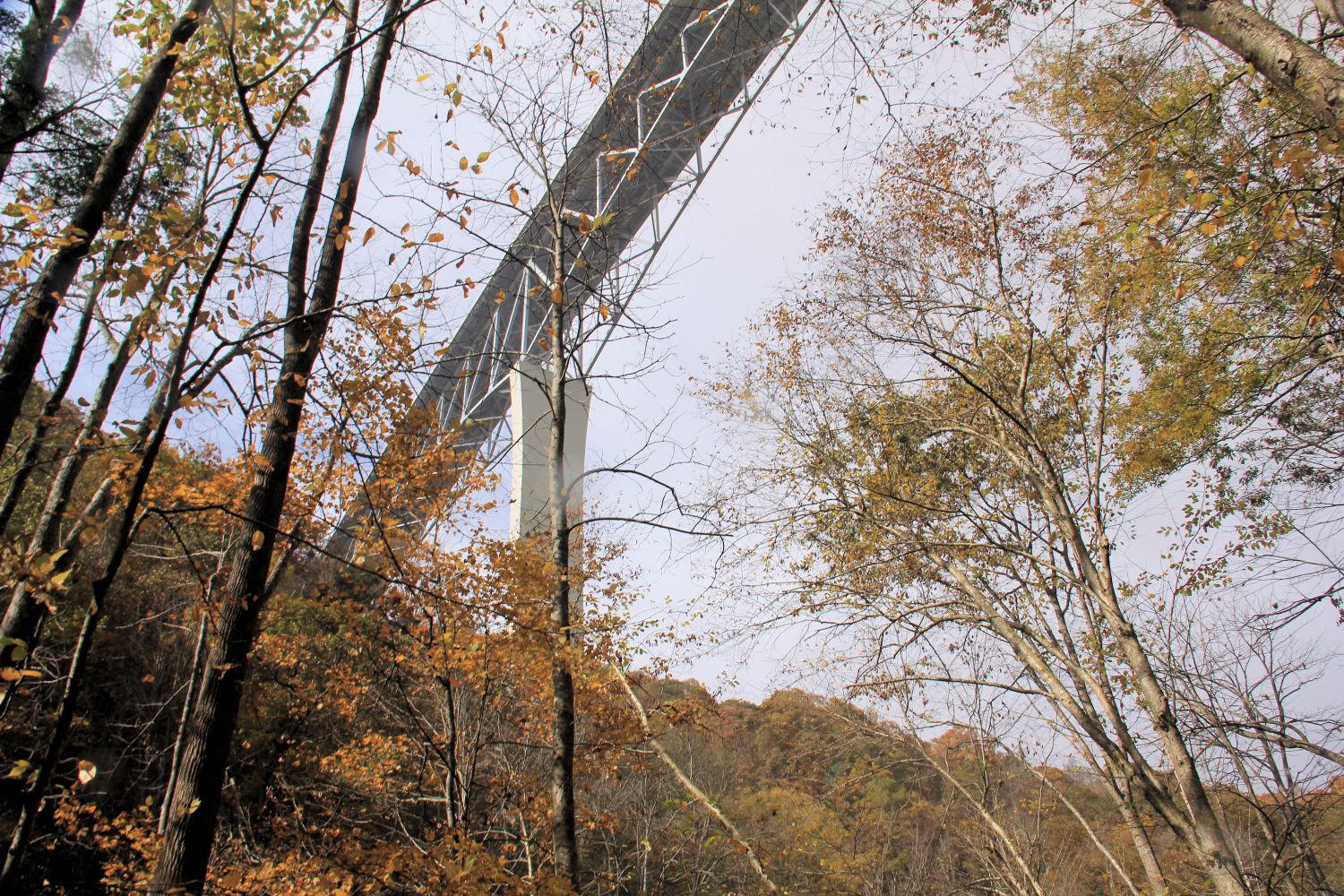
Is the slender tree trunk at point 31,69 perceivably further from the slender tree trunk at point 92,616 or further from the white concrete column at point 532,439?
the white concrete column at point 532,439

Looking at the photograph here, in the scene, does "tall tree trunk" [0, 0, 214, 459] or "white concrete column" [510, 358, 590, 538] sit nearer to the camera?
"tall tree trunk" [0, 0, 214, 459]

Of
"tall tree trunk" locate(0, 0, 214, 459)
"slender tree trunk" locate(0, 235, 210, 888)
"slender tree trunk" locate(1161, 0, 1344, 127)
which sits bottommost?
"slender tree trunk" locate(0, 235, 210, 888)

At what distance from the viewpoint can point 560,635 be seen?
4359 mm

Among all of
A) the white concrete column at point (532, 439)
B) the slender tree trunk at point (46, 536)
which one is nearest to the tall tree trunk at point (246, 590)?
the slender tree trunk at point (46, 536)

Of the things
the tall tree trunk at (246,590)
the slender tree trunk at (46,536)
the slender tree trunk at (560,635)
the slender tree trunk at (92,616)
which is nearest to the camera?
the slender tree trunk at (92,616)

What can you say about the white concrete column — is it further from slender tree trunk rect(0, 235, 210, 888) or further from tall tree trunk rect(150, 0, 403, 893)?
slender tree trunk rect(0, 235, 210, 888)

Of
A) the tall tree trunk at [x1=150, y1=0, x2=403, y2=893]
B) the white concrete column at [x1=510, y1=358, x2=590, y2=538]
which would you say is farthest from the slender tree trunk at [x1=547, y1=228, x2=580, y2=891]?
the white concrete column at [x1=510, y1=358, x2=590, y2=538]

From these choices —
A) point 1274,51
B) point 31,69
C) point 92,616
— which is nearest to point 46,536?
point 31,69

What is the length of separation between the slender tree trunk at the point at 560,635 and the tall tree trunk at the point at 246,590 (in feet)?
3.97

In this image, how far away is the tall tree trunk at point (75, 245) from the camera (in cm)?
223

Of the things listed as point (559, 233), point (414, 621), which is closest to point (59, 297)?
point (559, 233)

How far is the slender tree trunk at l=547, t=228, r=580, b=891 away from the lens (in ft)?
14.1

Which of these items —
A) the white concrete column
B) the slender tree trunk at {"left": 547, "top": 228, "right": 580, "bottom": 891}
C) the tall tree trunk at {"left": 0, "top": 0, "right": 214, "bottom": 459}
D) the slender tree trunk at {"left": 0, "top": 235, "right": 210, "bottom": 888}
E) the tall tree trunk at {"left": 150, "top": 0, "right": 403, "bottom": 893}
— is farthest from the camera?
the white concrete column

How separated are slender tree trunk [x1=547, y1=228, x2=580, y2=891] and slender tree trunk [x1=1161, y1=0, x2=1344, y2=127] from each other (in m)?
3.24
